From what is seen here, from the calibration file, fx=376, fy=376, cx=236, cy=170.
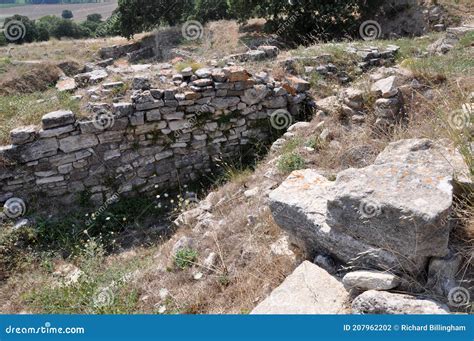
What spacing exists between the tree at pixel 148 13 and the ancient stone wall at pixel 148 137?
17.1m


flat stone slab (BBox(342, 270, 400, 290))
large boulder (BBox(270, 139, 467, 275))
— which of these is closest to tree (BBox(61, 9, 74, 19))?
large boulder (BBox(270, 139, 467, 275))

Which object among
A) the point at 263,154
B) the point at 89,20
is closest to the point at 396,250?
the point at 263,154

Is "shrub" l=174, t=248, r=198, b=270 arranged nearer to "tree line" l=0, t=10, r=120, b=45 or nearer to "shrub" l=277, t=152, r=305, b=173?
"shrub" l=277, t=152, r=305, b=173

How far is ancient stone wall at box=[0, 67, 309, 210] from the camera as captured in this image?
548 centimetres

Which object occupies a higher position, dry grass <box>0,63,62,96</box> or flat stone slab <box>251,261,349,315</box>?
dry grass <box>0,63,62,96</box>

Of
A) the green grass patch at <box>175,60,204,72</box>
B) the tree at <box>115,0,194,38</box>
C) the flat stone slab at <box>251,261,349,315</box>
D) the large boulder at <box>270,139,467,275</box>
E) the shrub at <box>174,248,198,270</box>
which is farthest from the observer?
the tree at <box>115,0,194,38</box>

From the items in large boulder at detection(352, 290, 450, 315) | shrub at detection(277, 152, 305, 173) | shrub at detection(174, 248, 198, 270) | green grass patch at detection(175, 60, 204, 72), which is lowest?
shrub at detection(174, 248, 198, 270)

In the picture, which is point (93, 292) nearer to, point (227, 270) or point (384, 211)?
point (227, 270)

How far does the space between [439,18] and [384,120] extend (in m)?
11.0

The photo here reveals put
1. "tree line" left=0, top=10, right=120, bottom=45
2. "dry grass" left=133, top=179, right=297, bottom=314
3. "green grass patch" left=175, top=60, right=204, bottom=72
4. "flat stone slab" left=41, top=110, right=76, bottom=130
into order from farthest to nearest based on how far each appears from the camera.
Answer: "tree line" left=0, top=10, right=120, bottom=45, "green grass patch" left=175, top=60, right=204, bottom=72, "flat stone slab" left=41, top=110, right=76, bottom=130, "dry grass" left=133, top=179, right=297, bottom=314

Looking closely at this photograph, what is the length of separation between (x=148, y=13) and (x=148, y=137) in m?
18.4

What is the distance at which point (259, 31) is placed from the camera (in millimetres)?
16500

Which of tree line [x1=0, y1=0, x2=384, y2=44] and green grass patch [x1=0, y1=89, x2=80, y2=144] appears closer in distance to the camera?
A: green grass patch [x1=0, y1=89, x2=80, y2=144]

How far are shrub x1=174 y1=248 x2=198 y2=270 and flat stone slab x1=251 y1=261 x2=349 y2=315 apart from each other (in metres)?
1.21
